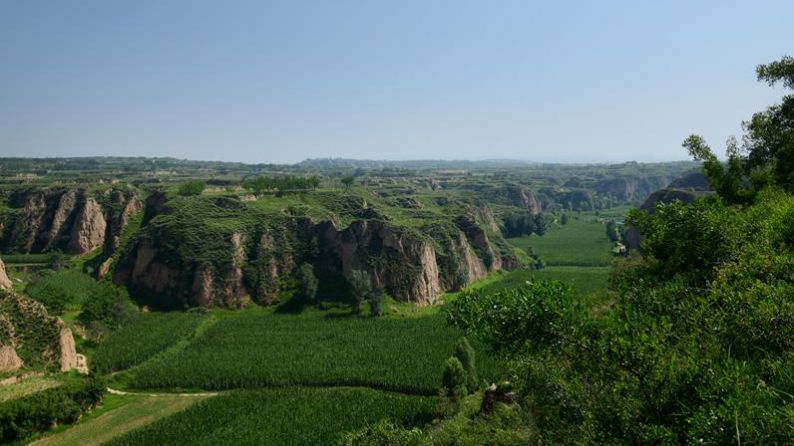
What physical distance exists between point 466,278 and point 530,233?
76.0m

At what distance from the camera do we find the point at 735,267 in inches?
580

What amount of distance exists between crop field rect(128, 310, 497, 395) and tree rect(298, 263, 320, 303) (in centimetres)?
828

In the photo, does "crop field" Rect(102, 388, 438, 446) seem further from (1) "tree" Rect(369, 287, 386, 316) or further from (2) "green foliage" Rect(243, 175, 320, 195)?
(2) "green foliage" Rect(243, 175, 320, 195)

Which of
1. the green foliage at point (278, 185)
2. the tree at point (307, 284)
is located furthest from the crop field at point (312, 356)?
the green foliage at point (278, 185)

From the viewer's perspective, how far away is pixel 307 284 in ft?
296

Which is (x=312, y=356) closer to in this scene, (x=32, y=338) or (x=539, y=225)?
(x=32, y=338)

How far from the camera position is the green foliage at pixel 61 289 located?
7612cm

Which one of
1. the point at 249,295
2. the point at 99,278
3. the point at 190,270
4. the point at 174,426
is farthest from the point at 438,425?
the point at 99,278

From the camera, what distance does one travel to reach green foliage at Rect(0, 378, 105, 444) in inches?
1773

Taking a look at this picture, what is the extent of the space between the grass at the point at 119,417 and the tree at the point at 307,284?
3573cm

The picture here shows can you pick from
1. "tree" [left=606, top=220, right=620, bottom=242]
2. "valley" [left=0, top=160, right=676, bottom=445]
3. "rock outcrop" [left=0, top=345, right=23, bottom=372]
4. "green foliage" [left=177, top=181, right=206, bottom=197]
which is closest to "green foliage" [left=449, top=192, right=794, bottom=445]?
"valley" [left=0, top=160, right=676, bottom=445]

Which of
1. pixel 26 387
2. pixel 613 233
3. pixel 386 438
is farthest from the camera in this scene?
pixel 613 233

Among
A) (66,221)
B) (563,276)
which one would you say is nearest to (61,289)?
(66,221)

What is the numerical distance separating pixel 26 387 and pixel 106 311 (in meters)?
24.3
